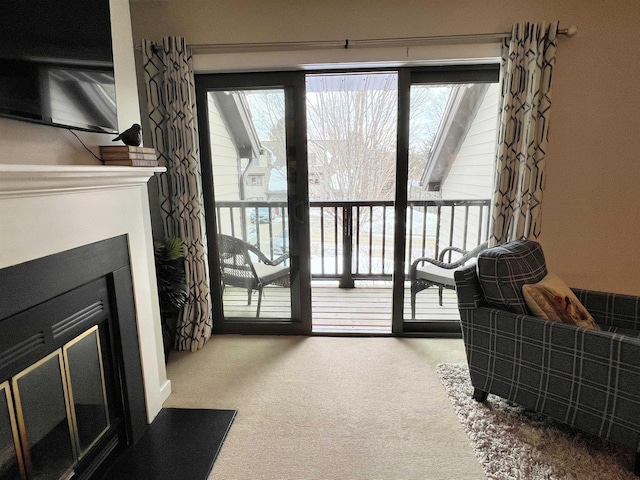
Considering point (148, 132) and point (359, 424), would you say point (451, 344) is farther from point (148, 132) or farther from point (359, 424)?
point (148, 132)

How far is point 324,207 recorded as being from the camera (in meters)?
4.02

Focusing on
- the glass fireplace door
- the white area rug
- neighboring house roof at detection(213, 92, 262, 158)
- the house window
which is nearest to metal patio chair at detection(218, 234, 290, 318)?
the house window

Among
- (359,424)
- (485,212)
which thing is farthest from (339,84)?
(359,424)

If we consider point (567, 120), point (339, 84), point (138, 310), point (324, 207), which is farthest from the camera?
point (324, 207)

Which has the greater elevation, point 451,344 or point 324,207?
point 324,207

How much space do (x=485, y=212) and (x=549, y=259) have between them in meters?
0.60

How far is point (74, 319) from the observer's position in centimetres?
139

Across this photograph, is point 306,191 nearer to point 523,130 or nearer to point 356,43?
point 356,43

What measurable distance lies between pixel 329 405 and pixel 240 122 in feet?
6.70

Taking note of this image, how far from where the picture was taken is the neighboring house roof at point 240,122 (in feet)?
8.55

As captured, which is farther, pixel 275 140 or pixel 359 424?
pixel 275 140

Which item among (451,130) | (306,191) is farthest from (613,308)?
(306,191)

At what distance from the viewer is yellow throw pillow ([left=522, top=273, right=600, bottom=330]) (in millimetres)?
1731

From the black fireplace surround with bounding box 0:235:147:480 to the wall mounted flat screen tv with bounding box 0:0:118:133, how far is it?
507mm
